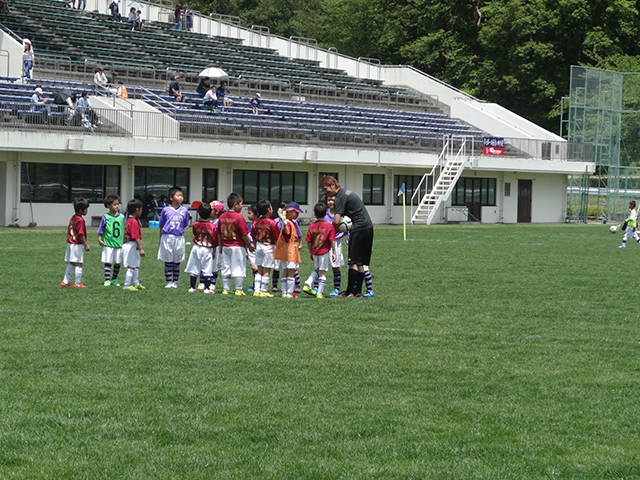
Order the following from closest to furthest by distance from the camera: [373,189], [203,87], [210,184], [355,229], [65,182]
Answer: [355,229], [65,182], [210,184], [203,87], [373,189]

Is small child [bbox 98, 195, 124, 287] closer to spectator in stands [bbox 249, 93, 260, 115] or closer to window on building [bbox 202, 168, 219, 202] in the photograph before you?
window on building [bbox 202, 168, 219, 202]

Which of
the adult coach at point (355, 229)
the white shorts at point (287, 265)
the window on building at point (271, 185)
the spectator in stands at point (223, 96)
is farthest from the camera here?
the spectator in stands at point (223, 96)

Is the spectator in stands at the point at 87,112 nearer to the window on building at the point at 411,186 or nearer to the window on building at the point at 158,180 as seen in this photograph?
the window on building at the point at 158,180

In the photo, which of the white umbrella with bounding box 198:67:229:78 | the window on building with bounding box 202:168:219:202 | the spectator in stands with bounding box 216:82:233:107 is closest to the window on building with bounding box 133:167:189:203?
the window on building with bounding box 202:168:219:202

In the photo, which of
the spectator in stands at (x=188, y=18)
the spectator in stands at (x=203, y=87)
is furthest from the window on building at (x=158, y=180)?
the spectator in stands at (x=188, y=18)

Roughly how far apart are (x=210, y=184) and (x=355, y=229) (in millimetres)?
27358

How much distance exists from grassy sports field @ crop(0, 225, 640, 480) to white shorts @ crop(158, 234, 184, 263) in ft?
1.72

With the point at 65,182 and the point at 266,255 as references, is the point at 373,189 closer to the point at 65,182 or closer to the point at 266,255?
the point at 65,182

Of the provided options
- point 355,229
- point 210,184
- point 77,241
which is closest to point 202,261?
point 77,241

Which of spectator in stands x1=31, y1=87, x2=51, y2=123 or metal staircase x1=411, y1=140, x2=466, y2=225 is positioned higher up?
spectator in stands x1=31, y1=87, x2=51, y2=123

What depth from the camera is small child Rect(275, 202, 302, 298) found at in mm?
16312

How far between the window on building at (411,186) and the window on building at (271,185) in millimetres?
5309

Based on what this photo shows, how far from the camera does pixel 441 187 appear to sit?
48438mm

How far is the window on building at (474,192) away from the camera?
51219 millimetres
